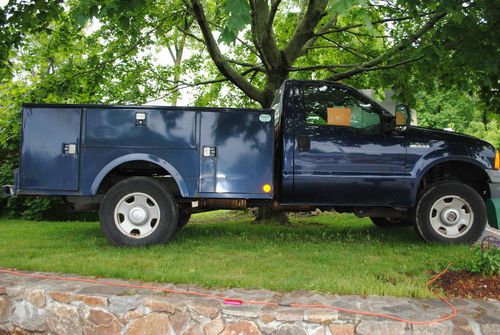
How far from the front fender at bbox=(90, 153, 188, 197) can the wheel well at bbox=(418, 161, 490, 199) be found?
3.26 meters

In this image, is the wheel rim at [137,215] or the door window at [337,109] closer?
the wheel rim at [137,215]

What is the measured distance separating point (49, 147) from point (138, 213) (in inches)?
53.9

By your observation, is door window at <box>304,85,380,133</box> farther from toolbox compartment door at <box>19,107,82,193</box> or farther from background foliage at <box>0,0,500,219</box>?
toolbox compartment door at <box>19,107,82,193</box>

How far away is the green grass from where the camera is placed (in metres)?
4.41

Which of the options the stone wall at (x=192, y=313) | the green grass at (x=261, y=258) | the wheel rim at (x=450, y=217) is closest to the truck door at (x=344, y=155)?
the wheel rim at (x=450, y=217)

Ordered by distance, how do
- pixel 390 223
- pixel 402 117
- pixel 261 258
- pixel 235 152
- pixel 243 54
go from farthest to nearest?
1. pixel 243 54
2. pixel 390 223
3. pixel 402 117
4. pixel 235 152
5. pixel 261 258

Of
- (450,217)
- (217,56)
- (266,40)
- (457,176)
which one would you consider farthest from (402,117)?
(217,56)

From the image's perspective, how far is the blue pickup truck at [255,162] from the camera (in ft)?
19.1

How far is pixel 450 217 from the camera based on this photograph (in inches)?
243

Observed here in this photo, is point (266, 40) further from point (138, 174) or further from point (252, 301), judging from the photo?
point (252, 301)

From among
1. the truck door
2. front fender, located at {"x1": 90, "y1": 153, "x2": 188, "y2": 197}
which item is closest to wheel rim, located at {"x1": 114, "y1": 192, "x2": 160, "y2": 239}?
front fender, located at {"x1": 90, "y1": 153, "x2": 188, "y2": 197}

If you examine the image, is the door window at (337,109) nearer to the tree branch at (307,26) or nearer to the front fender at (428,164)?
the front fender at (428,164)

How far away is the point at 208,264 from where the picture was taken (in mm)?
5105

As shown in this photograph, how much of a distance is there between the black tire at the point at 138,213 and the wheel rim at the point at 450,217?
343 centimetres
